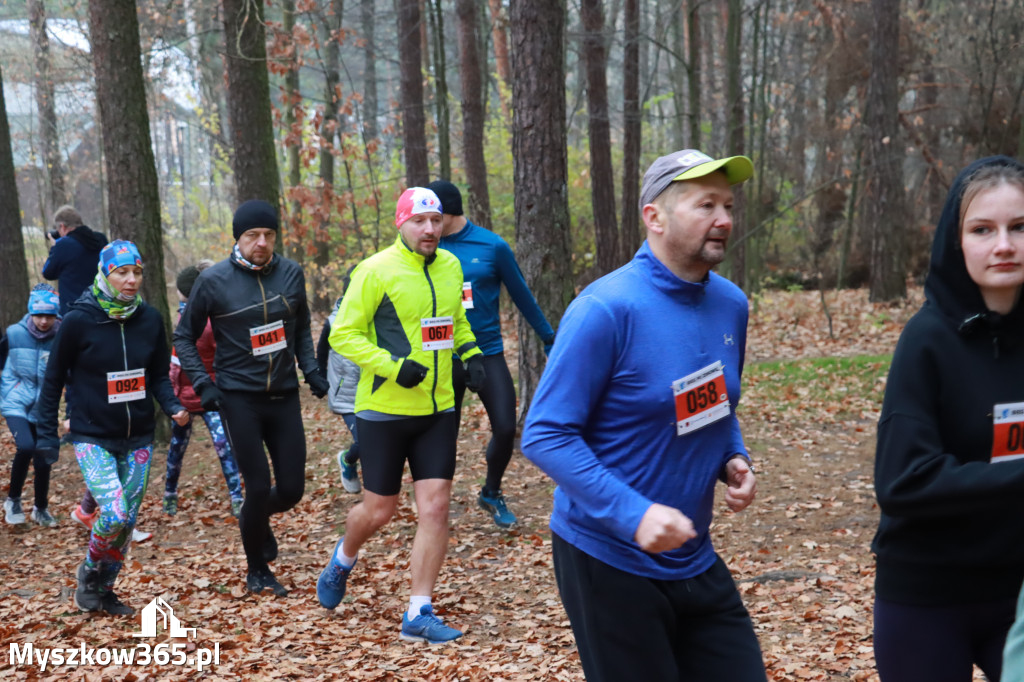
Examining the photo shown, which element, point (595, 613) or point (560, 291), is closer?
point (595, 613)

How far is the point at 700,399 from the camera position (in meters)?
2.88

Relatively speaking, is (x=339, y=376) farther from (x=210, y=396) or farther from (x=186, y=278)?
(x=210, y=396)

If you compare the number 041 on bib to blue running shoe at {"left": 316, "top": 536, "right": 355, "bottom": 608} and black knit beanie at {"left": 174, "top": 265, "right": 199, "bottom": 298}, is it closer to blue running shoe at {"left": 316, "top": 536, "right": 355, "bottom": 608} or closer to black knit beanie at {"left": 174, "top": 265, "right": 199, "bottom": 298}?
blue running shoe at {"left": 316, "top": 536, "right": 355, "bottom": 608}

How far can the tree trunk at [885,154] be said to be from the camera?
19.0 metres

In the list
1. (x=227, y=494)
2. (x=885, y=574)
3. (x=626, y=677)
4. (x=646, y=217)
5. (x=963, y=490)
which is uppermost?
(x=646, y=217)

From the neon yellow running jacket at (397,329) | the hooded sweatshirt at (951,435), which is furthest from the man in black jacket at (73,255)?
the hooded sweatshirt at (951,435)

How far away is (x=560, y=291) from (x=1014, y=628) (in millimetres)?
7710

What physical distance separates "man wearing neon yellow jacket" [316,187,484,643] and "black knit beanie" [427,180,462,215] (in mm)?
1355

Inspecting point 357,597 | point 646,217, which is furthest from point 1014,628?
point 357,597

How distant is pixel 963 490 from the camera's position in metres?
2.44

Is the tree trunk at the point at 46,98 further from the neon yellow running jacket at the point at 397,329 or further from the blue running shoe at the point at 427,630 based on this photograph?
the blue running shoe at the point at 427,630

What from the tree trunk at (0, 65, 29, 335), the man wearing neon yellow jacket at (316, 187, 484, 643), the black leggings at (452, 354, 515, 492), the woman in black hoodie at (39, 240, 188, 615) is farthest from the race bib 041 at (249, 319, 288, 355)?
the tree trunk at (0, 65, 29, 335)

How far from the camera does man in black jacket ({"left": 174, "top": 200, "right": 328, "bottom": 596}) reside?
6.50 metres

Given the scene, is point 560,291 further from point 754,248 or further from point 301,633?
point 754,248
